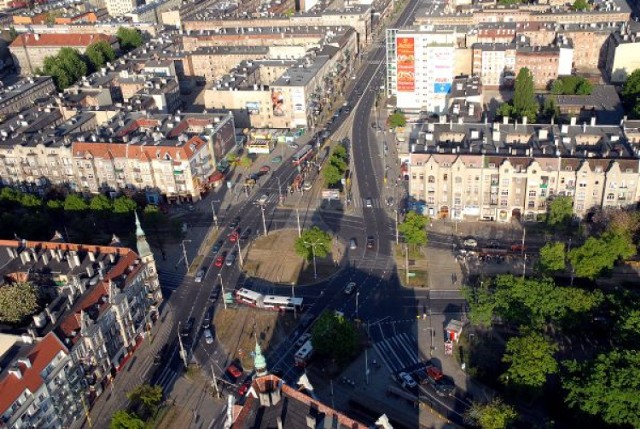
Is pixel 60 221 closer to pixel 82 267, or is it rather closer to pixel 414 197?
pixel 82 267

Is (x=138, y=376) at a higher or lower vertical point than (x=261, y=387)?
lower

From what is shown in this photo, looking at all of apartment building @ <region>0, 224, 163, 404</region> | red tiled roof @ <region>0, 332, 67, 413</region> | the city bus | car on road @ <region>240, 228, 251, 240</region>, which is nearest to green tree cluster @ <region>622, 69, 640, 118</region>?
the city bus

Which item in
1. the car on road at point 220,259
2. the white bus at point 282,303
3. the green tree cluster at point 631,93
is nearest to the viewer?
the white bus at point 282,303

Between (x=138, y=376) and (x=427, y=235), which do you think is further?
(x=427, y=235)

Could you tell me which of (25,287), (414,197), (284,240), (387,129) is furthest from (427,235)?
(25,287)

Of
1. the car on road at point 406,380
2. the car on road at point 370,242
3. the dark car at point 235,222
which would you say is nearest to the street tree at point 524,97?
the car on road at point 370,242

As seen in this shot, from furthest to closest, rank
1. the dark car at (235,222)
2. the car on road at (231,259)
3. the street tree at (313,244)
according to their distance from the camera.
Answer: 1. the dark car at (235,222)
2. the car on road at (231,259)
3. the street tree at (313,244)

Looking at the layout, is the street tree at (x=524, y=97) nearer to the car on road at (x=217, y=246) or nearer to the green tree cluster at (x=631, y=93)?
the green tree cluster at (x=631, y=93)

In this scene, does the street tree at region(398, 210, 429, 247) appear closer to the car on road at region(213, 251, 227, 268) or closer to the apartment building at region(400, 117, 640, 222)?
the apartment building at region(400, 117, 640, 222)
